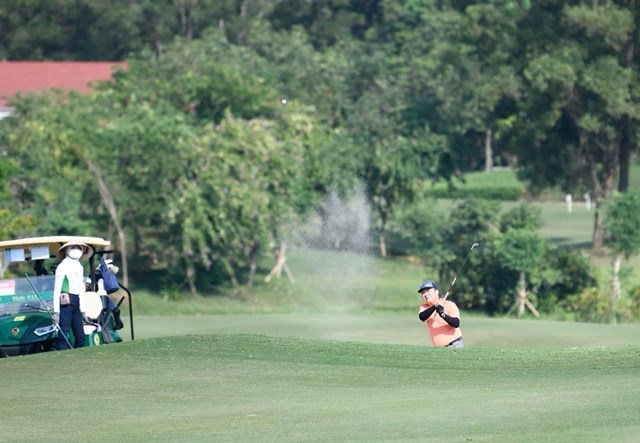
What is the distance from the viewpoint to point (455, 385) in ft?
49.1

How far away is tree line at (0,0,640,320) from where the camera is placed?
43.8 metres

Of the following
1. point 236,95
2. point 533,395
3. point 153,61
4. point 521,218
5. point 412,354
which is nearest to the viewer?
point 533,395

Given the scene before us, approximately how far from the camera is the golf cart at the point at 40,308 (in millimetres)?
19016

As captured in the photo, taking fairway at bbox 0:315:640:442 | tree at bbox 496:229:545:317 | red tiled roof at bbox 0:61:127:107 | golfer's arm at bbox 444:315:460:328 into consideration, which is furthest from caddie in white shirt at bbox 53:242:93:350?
red tiled roof at bbox 0:61:127:107

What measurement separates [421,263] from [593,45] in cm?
1046

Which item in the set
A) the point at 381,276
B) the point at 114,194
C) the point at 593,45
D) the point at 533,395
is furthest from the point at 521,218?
the point at 533,395

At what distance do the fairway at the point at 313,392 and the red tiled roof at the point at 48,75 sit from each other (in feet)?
196

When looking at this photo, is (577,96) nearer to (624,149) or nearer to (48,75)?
(624,149)

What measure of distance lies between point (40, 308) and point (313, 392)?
6.19m

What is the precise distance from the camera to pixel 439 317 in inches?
729

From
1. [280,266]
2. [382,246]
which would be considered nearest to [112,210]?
[280,266]

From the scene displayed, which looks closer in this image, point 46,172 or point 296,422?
point 296,422

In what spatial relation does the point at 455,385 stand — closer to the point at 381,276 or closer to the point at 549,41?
the point at 381,276

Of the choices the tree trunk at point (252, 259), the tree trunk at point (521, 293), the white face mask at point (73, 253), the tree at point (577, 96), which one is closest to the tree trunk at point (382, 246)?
the tree at point (577, 96)
